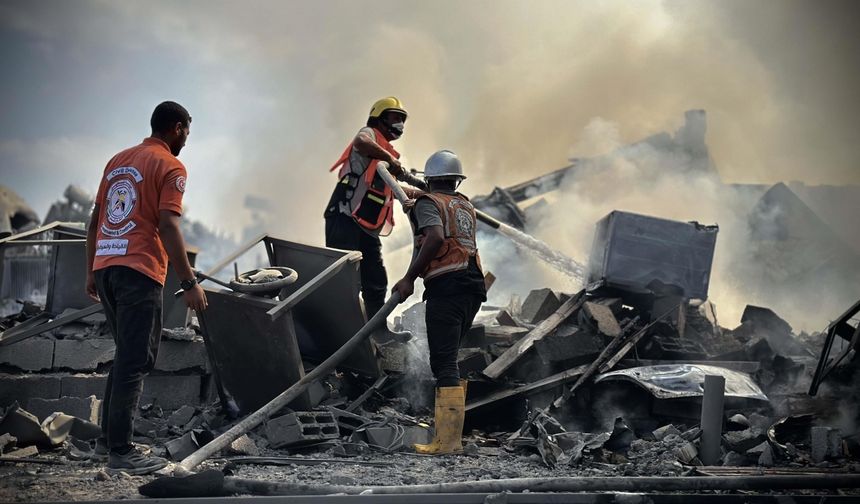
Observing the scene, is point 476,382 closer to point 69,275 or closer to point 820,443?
point 820,443

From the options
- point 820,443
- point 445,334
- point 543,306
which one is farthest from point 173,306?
point 820,443

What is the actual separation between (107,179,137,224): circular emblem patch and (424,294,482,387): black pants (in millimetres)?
2160

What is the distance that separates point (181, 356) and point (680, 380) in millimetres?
3909

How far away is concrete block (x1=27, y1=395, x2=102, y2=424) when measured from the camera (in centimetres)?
565

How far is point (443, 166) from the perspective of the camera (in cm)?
587

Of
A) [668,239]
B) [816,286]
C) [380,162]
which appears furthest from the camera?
[816,286]

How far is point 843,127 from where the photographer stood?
1742 centimetres

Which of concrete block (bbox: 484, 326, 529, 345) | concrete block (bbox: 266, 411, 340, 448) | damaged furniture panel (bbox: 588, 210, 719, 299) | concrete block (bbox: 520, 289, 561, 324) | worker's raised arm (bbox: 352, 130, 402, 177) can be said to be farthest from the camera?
concrete block (bbox: 520, 289, 561, 324)

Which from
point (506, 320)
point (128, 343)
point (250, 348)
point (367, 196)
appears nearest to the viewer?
point (128, 343)

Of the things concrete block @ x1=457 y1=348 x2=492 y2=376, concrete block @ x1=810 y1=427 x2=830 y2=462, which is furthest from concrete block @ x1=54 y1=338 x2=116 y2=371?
concrete block @ x1=810 y1=427 x2=830 y2=462

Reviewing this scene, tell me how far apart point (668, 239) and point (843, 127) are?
11.5 metres

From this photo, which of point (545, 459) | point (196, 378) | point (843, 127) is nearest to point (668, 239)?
point (545, 459)

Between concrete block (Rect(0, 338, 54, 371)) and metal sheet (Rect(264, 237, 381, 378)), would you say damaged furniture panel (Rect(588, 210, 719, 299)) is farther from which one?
concrete block (Rect(0, 338, 54, 371))

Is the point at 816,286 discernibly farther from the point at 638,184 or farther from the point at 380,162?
the point at 380,162
